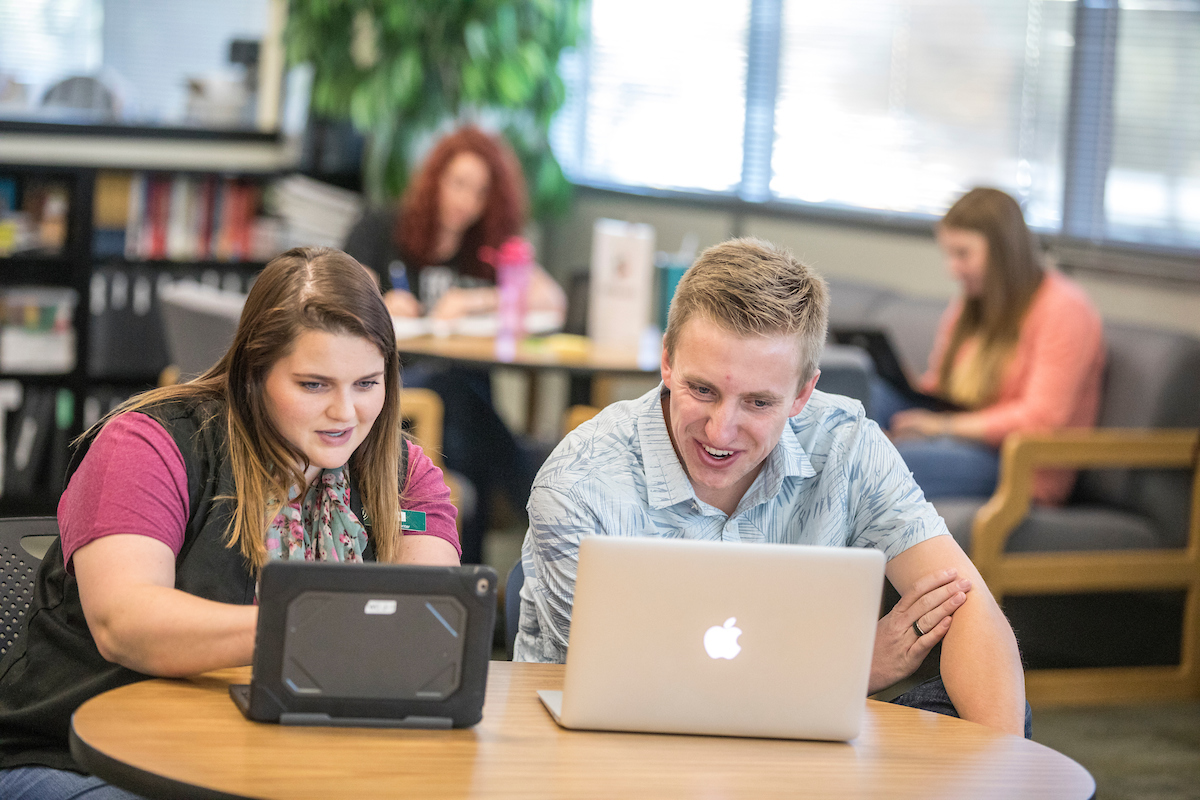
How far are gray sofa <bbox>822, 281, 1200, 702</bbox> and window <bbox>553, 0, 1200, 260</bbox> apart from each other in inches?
19.9

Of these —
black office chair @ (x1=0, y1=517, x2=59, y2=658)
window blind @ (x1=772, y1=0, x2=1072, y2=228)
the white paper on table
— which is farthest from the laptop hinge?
window blind @ (x1=772, y1=0, x2=1072, y2=228)

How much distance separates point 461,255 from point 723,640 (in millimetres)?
2931

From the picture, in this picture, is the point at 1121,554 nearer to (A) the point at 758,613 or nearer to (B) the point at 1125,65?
(B) the point at 1125,65

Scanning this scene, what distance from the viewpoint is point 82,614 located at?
4.93 ft

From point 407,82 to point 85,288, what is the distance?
130 cm

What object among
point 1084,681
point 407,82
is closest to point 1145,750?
point 1084,681

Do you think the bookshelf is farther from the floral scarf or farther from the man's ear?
the man's ear

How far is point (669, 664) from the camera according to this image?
4.23ft

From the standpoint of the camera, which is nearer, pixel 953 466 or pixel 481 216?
pixel 953 466

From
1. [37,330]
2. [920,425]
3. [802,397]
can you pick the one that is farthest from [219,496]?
[37,330]

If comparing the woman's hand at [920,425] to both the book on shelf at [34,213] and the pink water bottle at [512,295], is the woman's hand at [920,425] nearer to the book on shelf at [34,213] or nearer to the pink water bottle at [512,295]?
the pink water bottle at [512,295]

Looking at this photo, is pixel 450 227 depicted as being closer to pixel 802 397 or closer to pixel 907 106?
pixel 907 106

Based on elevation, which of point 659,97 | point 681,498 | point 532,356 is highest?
point 659,97

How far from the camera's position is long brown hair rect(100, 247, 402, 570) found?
1.54m
